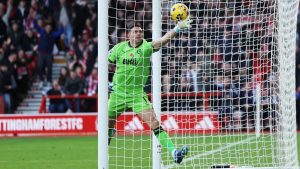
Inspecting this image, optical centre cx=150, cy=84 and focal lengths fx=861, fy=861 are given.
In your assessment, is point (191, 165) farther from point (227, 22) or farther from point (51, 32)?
point (51, 32)

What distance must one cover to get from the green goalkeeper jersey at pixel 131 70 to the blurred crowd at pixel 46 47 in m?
11.3

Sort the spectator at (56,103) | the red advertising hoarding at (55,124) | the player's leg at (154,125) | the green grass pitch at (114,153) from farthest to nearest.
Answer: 1. the spectator at (56,103)
2. the red advertising hoarding at (55,124)
3. the green grass pitch at (114,153)
4. the player's leg at (154,125)

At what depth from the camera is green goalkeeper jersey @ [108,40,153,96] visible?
12.7 metres

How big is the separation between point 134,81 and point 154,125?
0.73 meters

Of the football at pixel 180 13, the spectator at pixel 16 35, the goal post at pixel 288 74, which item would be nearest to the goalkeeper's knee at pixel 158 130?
the football at pixel 180 13

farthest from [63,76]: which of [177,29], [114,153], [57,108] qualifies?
[177,29]

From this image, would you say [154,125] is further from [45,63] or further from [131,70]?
[45,63]

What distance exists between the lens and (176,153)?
12297mm

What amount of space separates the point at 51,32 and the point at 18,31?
96 cm

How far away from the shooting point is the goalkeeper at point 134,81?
41.0ft

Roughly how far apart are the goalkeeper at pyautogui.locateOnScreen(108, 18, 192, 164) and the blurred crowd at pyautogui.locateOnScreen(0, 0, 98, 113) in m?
11.3

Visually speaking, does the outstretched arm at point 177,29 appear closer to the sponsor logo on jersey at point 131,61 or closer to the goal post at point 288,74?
the sponsor logo on jersey at point 131,61

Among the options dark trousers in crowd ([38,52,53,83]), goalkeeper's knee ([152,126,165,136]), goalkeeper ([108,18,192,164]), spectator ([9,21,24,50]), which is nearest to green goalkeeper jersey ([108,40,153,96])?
goalkeeper ([108,18,192,164])

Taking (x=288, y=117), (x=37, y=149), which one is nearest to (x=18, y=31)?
(x=37, y=149)
